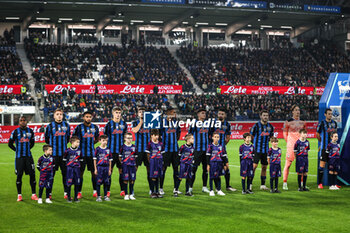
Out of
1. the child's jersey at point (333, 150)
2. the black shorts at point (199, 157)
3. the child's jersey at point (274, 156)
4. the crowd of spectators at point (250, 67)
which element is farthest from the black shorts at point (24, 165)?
the crowd of spectators at point (250, 67)

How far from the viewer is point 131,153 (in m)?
11.0

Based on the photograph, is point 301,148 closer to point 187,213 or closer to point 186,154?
point 186,154

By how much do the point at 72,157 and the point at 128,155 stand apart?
51.8 inches

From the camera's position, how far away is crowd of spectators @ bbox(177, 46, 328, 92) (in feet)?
143

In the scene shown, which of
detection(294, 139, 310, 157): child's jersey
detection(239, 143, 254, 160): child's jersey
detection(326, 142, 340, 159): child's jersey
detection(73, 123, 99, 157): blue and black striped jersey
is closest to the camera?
detection(73, 123, 99, 157): blue and black striped jersey

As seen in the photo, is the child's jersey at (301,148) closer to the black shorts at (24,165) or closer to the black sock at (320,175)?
the black sock at (320,175)

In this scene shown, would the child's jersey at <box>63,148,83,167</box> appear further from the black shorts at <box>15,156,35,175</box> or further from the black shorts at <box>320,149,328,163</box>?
the black shorts at <box>320,149,328,163</box>

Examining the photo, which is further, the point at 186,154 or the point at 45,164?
the point at 186,154

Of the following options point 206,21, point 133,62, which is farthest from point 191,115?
point 206,21

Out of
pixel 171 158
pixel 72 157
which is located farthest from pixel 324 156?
pixel 72 157

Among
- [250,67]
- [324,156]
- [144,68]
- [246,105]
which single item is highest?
[250,67]

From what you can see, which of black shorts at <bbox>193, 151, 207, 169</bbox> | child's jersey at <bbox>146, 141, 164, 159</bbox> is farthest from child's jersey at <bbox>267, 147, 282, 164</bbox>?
child's jersey at <bbox>146, 141, 164, 159</bbox>

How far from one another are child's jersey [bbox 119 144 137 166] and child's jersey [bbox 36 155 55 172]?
1.67 m

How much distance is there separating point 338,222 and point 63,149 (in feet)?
21.5
